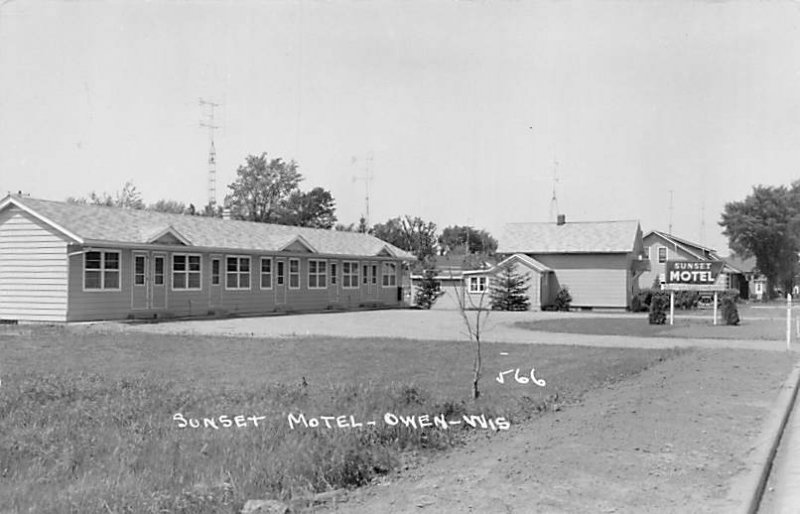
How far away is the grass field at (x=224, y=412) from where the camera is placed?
6.30m

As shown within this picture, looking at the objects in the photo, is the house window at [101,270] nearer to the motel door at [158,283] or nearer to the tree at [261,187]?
the motel door at [158,283]

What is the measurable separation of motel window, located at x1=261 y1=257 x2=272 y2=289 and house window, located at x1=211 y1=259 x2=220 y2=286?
2.99 m

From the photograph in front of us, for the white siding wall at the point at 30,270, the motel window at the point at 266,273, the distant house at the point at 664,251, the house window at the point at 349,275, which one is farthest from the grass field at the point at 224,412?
the distant house at the point at 664,251

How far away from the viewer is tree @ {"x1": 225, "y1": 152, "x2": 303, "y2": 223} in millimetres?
53312

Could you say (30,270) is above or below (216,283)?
above

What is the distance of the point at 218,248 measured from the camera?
32.7m

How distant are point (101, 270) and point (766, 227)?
55023 mm

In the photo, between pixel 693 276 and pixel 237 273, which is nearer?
pixel 693 276

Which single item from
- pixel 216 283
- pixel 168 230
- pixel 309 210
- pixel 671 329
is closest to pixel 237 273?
pixel 216 283

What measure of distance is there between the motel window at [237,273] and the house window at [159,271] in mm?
3791

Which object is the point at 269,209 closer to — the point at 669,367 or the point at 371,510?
the point at 669,367

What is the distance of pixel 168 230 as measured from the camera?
30.1 meters

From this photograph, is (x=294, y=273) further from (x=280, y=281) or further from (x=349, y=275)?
(x=349, y=275)

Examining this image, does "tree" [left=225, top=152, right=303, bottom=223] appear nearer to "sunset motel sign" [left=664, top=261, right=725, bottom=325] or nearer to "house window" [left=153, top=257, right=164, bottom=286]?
"house window" [left=153, top=257, right=164, bottom=286]
